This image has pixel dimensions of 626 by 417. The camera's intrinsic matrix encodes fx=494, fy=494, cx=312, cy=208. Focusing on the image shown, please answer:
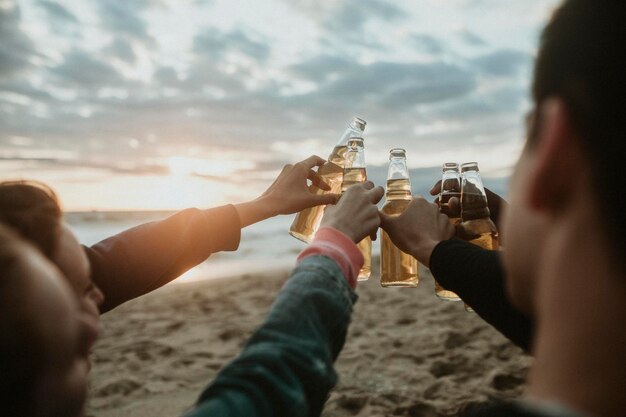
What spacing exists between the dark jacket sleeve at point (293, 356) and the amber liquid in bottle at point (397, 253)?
3.44 ft

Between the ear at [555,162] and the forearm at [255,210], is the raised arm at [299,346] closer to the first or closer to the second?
the ear at [555,162]

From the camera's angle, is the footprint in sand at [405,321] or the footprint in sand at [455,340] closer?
the footprint in sand at [455,340]

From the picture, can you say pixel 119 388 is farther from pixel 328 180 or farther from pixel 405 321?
Result: pixel 405 321

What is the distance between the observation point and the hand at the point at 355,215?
143cm

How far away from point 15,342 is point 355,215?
933mm

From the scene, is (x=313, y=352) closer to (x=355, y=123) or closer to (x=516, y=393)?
(x=355, y=123)

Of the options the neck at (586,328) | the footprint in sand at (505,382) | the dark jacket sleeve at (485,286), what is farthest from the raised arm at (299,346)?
the footprint in sand at (505,382)

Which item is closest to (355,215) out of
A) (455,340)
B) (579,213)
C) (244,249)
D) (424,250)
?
(424,250)

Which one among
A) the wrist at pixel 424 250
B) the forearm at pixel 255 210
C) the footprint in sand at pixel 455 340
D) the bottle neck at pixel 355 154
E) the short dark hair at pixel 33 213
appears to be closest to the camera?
the short dark hair at pixel 33 213

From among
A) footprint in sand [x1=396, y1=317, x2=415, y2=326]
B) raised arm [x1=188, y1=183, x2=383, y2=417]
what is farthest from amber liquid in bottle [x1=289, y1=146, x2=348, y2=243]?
footprint in sand [x1=396, y1=317, x2=415, y2=326]

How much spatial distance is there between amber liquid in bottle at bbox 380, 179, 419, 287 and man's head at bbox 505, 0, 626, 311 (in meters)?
1.38

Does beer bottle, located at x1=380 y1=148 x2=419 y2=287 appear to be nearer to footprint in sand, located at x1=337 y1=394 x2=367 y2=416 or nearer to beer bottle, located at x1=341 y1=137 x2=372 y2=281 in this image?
beer bottle, located at x1=341 y1=137 x2=372 y2=281

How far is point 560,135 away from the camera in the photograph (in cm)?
80

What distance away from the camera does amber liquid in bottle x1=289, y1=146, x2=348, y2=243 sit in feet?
7.38
